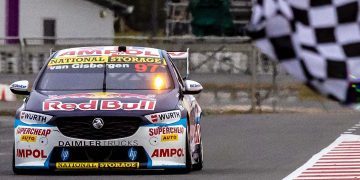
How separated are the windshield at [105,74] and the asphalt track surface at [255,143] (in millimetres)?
1075

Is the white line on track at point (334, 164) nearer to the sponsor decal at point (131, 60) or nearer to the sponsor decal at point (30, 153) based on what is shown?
the sponsor decal at point (131, 60)

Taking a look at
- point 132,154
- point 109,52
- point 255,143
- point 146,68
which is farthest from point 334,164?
point 255,143

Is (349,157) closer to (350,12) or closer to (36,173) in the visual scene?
(36,173)

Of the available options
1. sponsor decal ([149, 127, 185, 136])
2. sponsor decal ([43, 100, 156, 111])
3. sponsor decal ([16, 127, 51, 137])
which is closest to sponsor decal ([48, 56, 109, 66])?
sponsor decal ([43, 100, 156, 111])

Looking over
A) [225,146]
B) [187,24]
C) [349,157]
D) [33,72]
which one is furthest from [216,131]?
[187,24]

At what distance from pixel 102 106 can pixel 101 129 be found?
0.27 m

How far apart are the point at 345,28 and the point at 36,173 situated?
9.22 metres

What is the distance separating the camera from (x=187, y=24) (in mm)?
52750

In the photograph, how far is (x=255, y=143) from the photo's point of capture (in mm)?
19594

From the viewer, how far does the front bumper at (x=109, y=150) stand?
1320 centimetres

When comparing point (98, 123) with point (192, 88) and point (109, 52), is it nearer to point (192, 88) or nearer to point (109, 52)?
point (192, 88)

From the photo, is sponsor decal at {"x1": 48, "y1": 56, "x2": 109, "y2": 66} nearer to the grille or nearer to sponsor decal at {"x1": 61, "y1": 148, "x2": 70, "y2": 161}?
the grille

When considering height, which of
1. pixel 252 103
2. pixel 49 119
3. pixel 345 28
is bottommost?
pixel 252 103

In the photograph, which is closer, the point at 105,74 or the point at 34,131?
the point at 34,131
